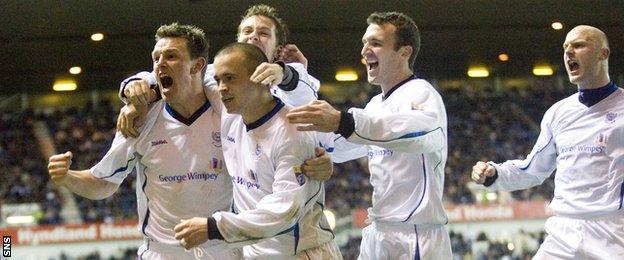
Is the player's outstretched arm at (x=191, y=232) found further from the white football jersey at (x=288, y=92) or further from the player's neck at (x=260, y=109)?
the white football jersey at (x=288, y=92)

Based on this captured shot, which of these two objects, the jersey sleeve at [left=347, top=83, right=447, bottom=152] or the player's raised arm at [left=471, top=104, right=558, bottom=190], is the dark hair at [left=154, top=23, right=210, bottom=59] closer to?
the jersey sleeve at [left=347, top=83, right=447, bottom=152]

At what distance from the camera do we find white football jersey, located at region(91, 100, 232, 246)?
3.57m

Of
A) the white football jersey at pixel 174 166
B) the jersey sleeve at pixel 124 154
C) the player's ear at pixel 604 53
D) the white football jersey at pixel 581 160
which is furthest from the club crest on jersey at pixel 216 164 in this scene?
the player's ear at pixel 604 53

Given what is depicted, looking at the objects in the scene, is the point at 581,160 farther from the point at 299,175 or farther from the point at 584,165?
the point at 299,175

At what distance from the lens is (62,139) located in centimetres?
1538

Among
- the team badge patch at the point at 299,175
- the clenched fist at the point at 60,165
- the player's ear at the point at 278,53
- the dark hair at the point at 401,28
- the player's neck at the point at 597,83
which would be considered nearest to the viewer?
the team badge patch at the point at 299,175

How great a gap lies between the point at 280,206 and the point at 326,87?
12.3 m

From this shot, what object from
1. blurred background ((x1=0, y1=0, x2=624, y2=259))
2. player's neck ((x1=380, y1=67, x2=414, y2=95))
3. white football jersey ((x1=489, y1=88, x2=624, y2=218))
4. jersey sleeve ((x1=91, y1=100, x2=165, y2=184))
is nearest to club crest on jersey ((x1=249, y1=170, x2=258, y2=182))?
jersey sleeve ((x1=91, y1=100, x2=165, y2=184))

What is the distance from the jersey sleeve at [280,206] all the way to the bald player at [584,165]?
1470 mm

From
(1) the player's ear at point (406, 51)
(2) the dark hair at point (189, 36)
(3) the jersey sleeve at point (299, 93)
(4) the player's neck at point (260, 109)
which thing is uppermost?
(2) the dark hair at point (189, 36)

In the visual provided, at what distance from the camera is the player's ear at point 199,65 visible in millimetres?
3629

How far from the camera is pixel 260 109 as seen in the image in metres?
3.24

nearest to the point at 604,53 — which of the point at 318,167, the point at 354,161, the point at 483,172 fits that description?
the point at 483,172

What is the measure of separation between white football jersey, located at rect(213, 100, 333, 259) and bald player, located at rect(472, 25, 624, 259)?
1.37m
